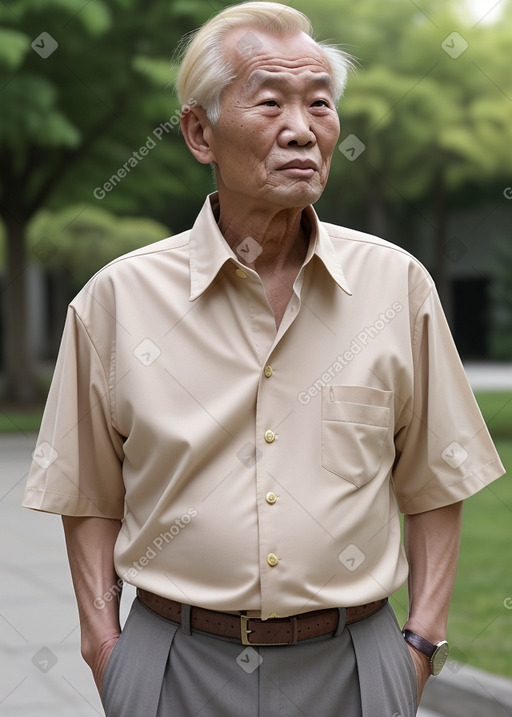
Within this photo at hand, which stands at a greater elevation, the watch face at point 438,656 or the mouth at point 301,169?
the mouth at point 301,169

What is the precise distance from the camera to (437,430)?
8.03 feet

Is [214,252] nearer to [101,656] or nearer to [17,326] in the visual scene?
[101,656]

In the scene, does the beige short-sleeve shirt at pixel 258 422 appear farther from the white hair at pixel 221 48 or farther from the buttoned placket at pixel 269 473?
the white hair at pixel 221 48

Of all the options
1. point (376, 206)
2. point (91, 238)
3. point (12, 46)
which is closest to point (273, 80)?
point (12, 46)

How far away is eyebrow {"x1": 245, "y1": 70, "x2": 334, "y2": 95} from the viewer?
2.32 meters

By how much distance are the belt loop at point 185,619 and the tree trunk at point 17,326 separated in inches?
710

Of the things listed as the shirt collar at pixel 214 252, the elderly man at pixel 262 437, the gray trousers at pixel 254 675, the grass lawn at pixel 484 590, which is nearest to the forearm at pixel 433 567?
the elderly man at pixel 262 437

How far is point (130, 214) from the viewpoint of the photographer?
29047mm

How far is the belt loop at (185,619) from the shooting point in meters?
2.27

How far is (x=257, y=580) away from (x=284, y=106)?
97 centimetres

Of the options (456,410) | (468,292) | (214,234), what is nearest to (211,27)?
(214,234)

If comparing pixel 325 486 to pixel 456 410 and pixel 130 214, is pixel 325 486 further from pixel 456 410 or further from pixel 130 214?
pixel 130 214

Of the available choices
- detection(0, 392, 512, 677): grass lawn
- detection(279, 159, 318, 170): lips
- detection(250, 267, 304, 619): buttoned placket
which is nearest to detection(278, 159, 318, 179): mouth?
detection(279, 159, 318, 170): lips

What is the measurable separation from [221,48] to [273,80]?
16cm
